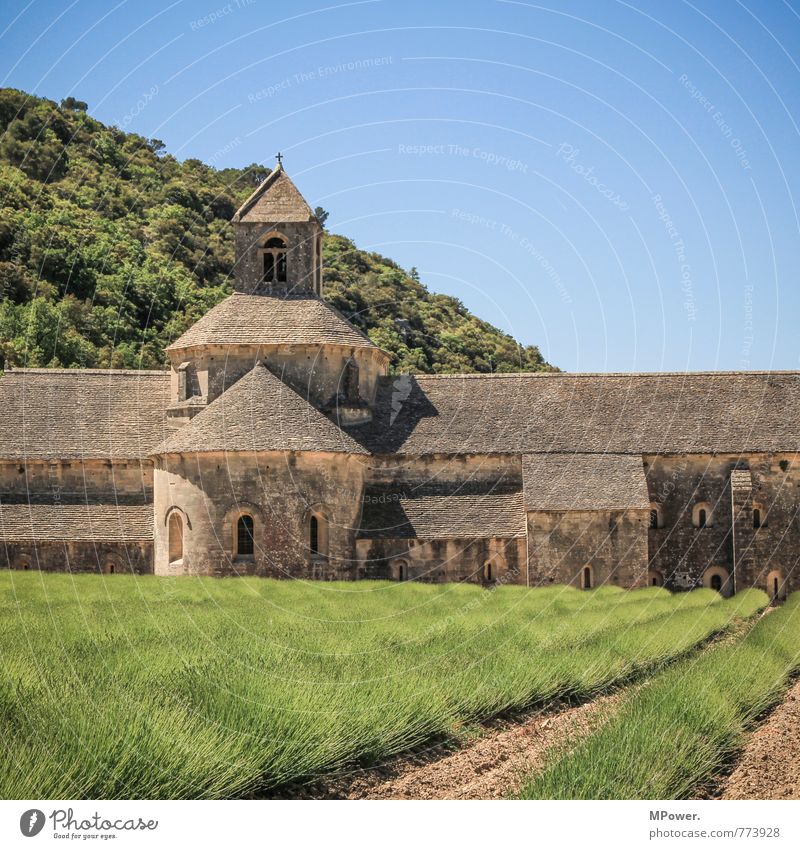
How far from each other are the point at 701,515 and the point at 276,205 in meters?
20.9

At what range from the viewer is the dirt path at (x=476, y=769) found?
17031 mm

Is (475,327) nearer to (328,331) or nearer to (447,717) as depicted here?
(328,331)

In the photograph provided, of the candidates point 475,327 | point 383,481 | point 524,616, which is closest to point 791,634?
point 524,616

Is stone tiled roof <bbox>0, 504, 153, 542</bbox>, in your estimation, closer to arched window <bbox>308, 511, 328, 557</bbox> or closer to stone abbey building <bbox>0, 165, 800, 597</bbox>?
stone abbey building <bbox>0, 165, 800, 597</bbox>

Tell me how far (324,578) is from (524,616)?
12.6 meters

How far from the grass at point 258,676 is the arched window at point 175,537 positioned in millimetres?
8695

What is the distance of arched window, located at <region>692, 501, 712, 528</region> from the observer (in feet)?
168

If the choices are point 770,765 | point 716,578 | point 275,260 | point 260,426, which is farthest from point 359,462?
point 770,765

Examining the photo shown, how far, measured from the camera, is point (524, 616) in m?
35.4

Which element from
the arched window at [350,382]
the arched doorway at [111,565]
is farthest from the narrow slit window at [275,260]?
the arched doorway at [111,565]

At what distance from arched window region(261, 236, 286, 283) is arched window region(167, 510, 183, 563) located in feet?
40.0
